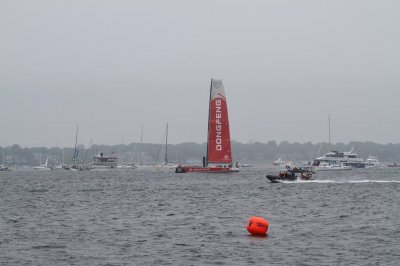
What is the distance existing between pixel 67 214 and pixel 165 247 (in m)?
17.2

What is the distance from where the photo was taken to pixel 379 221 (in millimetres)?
41031

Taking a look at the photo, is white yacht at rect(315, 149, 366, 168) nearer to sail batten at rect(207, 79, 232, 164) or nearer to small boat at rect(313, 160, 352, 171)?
small boat at rect(313, 160, 352, 171)

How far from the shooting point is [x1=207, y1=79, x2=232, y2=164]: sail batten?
115625mm

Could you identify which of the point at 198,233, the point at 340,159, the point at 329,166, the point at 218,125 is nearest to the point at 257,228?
the point at 198,233

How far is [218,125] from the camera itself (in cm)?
11569

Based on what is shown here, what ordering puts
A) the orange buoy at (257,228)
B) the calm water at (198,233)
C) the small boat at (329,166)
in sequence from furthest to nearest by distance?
the small boat at (329,166) → the orange buoy at (257,228) → the calm water at (198,233)

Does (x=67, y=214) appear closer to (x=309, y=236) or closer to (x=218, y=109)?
(x=309, y=236)

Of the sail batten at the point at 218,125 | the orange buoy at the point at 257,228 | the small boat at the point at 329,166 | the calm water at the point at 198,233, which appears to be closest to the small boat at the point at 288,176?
the calm water at the point at 198,233

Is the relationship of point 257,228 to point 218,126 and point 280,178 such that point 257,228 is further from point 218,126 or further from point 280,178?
point 218,126

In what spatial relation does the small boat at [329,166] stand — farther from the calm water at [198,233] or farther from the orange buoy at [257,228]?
the orange buoy at [257,228]

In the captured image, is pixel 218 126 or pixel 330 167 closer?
pixel 218 126

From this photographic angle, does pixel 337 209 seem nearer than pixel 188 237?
No

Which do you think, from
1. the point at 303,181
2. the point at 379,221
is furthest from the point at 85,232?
the point at 303,181

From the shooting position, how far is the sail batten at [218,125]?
115625 mm
